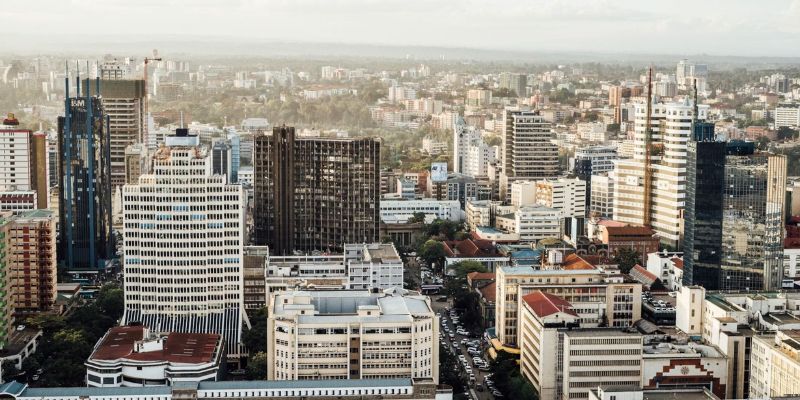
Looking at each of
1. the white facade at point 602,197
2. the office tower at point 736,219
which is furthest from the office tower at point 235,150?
the office tower at point 736,219

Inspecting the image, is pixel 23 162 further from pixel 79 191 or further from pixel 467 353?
pixel 467 353

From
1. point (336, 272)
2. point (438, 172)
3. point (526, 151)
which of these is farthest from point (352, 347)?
point (526, 151)

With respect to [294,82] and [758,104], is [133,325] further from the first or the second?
[758,104]

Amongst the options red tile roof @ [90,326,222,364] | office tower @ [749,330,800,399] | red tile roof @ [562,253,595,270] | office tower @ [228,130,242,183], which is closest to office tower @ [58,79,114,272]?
red tile roof @ [90,326,222,364]

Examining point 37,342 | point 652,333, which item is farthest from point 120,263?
point 652,333

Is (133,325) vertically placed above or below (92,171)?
below

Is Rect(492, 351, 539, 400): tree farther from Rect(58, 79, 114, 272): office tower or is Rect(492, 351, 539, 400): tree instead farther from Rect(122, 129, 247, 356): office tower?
Rect(58, 79, 114, 272): office tower

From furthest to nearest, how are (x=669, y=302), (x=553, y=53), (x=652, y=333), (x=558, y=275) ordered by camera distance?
1. (x=553, y=53)
2. (x=669, y=302)
3. (x=558, y=275)
4. (x=652, y=333)
